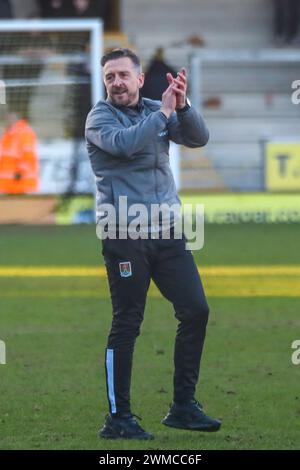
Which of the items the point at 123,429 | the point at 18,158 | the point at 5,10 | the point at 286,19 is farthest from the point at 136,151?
the point at 286,19

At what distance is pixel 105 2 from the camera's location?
82.8ft

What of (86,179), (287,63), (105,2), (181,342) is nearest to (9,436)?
(181,342)

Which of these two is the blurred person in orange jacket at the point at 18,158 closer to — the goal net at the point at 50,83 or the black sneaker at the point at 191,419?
the goal net at the point at 50,83

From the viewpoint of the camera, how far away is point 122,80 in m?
6.24

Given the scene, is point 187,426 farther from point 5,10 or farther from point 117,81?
point 5,10

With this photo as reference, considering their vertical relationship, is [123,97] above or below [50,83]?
above

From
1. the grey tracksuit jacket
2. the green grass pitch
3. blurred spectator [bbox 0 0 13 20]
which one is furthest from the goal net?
the grey tracksuit jacket

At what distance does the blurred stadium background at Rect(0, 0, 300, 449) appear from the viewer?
7.29 m

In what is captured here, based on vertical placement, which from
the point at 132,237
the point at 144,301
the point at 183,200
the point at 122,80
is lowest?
the point at 183,200

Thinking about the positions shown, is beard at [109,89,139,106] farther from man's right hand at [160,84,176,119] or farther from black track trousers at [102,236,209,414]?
black track trousers at [102,236,209,414]

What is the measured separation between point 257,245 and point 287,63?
8012 millimetres

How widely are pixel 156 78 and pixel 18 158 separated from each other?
8.99 ft

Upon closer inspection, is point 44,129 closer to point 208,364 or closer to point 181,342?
point 208,364

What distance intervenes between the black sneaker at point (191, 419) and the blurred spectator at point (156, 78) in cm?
1315
